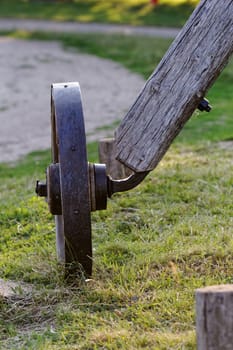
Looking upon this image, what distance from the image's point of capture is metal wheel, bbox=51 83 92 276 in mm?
4070

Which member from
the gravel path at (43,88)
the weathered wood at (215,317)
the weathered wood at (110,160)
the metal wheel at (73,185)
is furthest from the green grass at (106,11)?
the weathered wood at (215,317)

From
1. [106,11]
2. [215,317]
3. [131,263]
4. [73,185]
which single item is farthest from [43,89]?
[215,317]

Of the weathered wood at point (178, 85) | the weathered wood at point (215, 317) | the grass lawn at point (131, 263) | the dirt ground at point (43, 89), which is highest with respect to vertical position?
the weathered wood at point (178, 85)

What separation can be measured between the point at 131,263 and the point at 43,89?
10072 mm

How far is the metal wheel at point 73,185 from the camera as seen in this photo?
407cm

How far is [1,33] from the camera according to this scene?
71.7 ft

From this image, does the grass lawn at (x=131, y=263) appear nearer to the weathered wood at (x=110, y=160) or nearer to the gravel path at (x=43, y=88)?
the weathered wood at (x=110, y=160)

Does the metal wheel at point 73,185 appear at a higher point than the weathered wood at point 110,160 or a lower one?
higher

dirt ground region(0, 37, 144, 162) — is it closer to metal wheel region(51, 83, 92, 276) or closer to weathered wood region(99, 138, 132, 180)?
weathered wood region(99, 138, 132, 180)

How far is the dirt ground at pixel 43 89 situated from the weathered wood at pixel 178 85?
5327 millimetres

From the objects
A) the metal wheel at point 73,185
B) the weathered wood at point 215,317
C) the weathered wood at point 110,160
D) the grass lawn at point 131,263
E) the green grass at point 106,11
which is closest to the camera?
the weathered wood at point 215,317

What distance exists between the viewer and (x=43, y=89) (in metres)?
14.3

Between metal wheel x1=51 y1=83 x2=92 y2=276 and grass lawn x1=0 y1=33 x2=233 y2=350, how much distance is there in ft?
0.54

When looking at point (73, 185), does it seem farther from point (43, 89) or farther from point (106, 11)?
point (106, 11)
